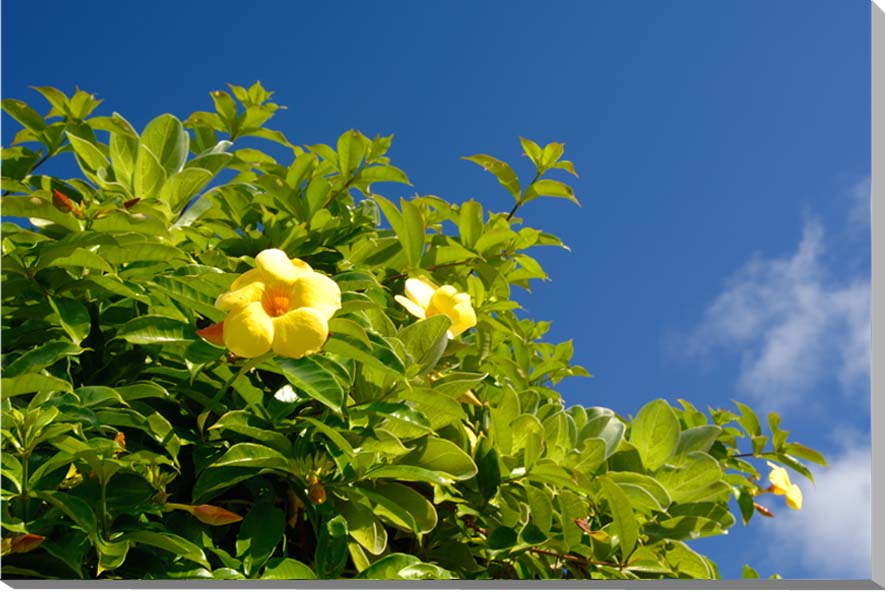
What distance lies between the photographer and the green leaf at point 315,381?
1067 mm

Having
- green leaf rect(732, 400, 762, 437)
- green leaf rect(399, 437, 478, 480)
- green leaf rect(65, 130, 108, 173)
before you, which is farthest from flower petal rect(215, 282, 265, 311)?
green leaf rect(732, 400, 762, 437)

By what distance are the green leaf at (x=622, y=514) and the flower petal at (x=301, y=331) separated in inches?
24.0

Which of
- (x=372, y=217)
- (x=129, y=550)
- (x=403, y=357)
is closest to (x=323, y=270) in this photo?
(x=372, y=217)

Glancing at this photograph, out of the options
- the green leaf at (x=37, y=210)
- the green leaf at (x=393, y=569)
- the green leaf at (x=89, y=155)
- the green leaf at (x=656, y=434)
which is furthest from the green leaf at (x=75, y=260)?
the green leaf at (x=656, y=434)

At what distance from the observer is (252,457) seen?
1124 millimetres

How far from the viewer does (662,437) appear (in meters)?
1.64

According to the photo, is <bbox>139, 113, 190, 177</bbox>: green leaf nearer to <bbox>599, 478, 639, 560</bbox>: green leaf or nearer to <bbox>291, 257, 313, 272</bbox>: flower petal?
<bbox>291, 257, 313, 272</bbox>: flower petal

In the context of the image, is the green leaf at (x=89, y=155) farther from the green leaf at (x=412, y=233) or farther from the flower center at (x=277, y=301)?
the flower center at (x=277, y=301)

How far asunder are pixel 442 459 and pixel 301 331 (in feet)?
1.16

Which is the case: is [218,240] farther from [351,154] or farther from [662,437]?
[662,437]

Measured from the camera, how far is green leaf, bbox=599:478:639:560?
1.38 m

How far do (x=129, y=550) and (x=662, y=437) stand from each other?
1.00m

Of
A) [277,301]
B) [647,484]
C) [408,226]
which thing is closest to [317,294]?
[277,301]

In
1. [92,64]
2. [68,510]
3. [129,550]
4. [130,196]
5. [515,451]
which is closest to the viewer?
[68,510]
